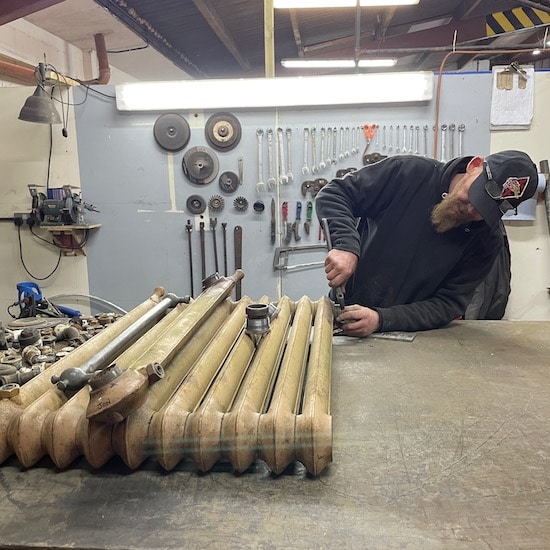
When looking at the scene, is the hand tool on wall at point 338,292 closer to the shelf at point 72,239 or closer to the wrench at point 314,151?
the wrench at point 314,151

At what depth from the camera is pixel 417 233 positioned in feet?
5.16

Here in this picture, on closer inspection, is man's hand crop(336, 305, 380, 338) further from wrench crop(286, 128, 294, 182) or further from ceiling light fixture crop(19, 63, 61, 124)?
ceiling light fixture crop(19, 63, 61, 124)

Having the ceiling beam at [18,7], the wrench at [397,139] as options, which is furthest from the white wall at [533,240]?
the ceiling beam at [18,7]

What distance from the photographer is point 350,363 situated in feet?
3.88

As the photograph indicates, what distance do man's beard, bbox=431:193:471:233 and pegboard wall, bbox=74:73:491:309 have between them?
4.90ft

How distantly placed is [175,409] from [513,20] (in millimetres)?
4654

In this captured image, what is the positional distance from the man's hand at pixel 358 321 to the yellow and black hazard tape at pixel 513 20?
Answer: 381 centimetres

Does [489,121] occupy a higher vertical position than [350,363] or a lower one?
higher

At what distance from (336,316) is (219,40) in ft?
12.0

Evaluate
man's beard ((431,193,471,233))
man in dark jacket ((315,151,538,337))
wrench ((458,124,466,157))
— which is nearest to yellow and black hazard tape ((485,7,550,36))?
wrench ((458,124,466,157))

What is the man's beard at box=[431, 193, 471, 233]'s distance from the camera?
1405 millimetres

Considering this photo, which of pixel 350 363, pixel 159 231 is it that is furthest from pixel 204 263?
pixel 350 363

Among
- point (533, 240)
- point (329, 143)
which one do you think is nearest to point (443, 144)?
point (329, 143)

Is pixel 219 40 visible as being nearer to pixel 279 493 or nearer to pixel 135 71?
pixel 135 71
